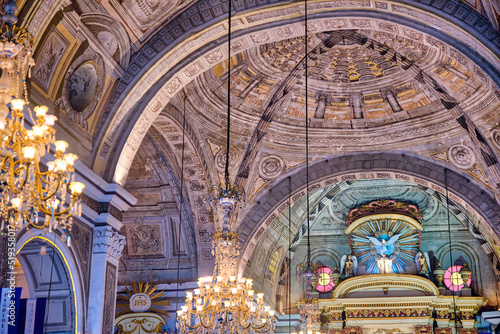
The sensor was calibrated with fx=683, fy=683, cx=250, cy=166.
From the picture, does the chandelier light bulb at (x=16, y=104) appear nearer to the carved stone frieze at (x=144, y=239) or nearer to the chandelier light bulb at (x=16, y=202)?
the chandelier light bulb at (x=16, y=202)

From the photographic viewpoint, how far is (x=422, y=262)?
19.5 meters

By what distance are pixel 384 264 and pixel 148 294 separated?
7191mm

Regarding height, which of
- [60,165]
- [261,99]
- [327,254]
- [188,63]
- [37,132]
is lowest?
[60,165]

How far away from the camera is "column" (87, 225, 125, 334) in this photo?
1030 cm

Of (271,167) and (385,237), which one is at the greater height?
(271,167)

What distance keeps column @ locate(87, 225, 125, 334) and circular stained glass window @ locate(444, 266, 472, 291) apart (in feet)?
37.9

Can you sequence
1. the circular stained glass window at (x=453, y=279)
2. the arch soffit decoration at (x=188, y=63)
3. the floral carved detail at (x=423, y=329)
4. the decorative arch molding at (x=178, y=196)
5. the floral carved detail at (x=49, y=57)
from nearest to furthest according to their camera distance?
the floral carved detail at (x=49, y=57) → the arch soffit decoration at (x=188, y=63) → the decorative arch molding at (x=178, y=196) → the floral carved detail at (x=423, y=329) → the circular stained glass window at (x=453, y=279)

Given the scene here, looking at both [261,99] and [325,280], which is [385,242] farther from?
[261,99]

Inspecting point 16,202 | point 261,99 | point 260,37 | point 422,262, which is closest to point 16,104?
point 16,202

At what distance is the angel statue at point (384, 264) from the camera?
19.8 meters

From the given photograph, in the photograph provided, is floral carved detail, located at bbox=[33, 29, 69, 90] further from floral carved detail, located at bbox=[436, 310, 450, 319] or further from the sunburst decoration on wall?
floral carved detail, located at bbox=[436, 310, 450, 319]

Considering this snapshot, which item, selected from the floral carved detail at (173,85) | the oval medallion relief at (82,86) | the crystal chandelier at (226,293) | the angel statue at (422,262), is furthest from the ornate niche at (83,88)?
the angel statue at (422,262)

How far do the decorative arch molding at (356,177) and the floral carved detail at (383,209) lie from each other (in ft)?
12.2

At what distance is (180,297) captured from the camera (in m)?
16.0
